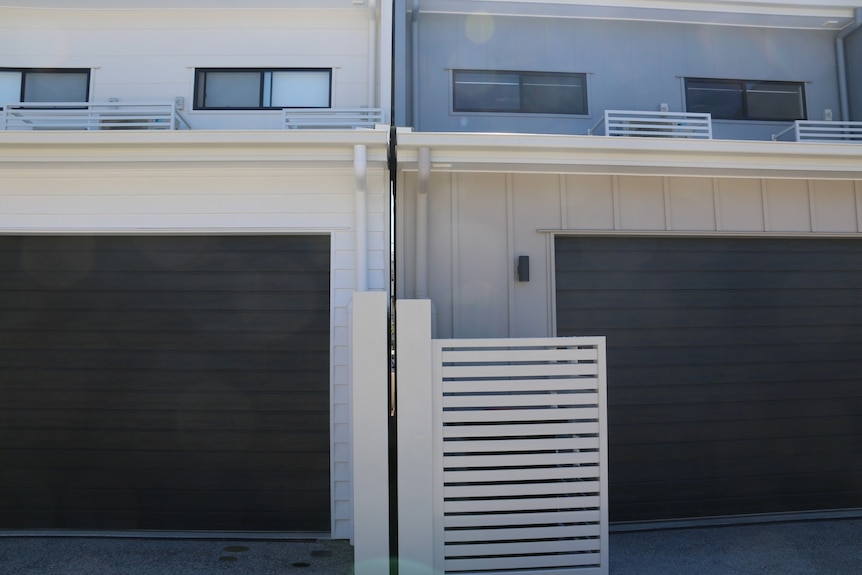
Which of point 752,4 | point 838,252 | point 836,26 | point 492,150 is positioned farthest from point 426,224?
point 836,26

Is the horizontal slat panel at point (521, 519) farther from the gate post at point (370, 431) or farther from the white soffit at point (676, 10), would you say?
the white soffit at point (676, 10)

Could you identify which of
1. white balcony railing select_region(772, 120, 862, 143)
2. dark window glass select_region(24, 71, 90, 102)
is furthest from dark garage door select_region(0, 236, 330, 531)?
white balcony railing select_region(772, 120, 862, 143)

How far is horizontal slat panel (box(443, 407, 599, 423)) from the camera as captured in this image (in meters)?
3.95

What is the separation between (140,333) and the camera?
5211mm

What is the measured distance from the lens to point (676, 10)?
672 centimetres

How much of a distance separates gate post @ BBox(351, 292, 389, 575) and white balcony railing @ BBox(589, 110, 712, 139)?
11.5 ft

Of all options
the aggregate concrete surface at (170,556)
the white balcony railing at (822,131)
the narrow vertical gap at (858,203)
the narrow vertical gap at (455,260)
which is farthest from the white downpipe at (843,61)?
the aggregate concrete surface at (170,556)

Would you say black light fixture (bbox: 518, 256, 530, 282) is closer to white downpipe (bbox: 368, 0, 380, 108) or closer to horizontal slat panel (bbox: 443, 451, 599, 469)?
horizontal slat panel (bbox: 443, 451, 599, 469)

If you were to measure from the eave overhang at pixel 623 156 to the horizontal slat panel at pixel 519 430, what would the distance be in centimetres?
229

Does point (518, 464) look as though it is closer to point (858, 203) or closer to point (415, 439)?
point (415, 439)

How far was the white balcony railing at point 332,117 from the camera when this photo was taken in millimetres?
5668

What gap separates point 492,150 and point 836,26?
17.1ft

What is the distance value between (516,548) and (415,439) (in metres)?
1.03

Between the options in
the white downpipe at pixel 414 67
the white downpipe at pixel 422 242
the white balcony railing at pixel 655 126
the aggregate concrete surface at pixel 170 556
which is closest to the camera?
the aggregate concrete surface at pixel 170 556
